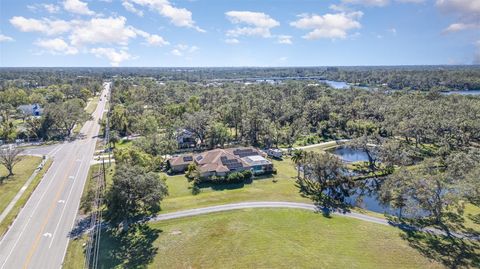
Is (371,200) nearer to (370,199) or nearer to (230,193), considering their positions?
(370,199)

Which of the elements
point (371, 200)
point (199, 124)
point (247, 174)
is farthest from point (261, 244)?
point (199, 124)

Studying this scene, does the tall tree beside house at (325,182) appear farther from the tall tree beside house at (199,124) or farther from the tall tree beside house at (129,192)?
the tall tree beside house at (199,124)

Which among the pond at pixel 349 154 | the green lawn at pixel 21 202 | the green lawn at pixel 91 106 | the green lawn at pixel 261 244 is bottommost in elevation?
the pond at pixel 349 154

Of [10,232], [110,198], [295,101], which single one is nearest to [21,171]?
[10,232]

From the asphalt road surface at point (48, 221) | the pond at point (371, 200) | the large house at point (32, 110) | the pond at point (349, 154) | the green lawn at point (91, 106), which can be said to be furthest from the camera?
the green lawn at point (91, 106)

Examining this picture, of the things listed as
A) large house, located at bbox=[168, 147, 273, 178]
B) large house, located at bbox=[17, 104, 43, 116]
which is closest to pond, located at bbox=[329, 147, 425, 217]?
large house, located at bbox=[168, 147, 273, 178]

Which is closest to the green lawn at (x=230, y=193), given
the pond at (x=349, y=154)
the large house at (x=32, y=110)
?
the pond at (x=349, y=154)

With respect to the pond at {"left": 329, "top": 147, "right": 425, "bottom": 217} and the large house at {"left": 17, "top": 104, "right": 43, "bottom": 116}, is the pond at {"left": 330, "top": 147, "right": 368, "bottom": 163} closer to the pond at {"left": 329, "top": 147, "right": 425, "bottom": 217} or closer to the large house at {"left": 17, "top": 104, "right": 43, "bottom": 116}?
the pond at {"left": 329, "top": 147, "right": 425, "bottom": 217}
